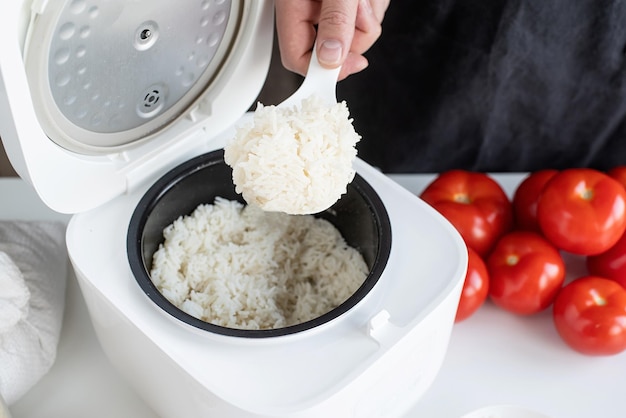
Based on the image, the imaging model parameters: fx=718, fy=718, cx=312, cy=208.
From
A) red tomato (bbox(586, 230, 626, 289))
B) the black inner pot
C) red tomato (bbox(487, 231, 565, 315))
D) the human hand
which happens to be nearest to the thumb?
the human hand

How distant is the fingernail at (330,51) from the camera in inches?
35.9

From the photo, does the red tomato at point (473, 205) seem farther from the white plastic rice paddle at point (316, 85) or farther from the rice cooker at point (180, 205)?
the white plastic rice paddle at point (316, 85)

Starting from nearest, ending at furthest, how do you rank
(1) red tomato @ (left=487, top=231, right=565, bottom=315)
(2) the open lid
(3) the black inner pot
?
(2) the open lid, (3) the black inner pot, (1) red tomato @ (left=487, top=231, right=565, bottom=315)

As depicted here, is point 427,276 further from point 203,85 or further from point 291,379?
point 203,85

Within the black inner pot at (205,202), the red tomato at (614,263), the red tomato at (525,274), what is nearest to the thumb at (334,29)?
the black inner pot at (205,202)

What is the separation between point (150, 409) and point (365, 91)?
74cm

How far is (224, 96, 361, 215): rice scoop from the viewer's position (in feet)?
2.72

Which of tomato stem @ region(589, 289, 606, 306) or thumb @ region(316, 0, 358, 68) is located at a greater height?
thumb @ region(316, 0, 358, 68)

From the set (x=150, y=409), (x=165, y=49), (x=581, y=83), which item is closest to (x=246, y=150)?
(x=165, y=49)

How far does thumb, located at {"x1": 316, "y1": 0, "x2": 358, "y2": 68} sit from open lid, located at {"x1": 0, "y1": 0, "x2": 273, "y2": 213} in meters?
0.09

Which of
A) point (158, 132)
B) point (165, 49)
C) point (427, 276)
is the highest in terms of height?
point (165, 49)

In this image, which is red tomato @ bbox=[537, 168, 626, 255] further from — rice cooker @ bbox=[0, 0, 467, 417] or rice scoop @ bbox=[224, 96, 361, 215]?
rice scoop @ bbox=[224, 96, 361, 215]

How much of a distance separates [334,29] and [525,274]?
1.57 feet

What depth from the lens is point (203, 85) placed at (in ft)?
3.26
